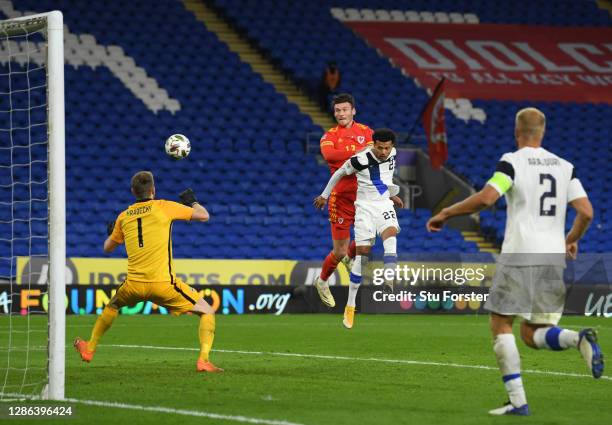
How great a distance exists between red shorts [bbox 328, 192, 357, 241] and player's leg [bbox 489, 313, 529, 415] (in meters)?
6.65

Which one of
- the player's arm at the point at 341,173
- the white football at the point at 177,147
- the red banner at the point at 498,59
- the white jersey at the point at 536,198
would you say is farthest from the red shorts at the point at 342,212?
the red banner at the point at 498,59

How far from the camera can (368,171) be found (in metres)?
14.0

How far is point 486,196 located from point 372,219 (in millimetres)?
6625

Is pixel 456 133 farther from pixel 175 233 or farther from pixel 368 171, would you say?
pixel 368 171

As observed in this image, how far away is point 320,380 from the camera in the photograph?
1044 cm

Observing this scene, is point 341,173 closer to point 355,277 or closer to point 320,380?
point 355,277

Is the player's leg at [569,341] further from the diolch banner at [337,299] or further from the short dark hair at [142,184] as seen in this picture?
the diolch banner at [337,299]

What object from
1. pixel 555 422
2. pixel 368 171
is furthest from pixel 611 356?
pixel 555 422

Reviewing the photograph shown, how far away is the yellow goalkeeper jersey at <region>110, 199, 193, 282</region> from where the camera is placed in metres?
10.7

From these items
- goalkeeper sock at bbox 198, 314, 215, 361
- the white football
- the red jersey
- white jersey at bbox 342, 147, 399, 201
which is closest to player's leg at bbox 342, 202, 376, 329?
white jersey at bbox 342, 147, 399, 201

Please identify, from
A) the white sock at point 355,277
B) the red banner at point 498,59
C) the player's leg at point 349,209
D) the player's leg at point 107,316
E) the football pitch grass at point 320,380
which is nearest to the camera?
the football pitch grass at point 320,380

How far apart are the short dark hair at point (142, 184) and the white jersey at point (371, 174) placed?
3.54m

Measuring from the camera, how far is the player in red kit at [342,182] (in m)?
14.1

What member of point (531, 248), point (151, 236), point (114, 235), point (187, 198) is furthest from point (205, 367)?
point (531, 248)
